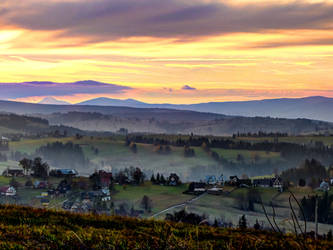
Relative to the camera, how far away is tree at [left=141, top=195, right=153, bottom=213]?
6044 inches

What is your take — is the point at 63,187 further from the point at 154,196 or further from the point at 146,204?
the point at 146,204

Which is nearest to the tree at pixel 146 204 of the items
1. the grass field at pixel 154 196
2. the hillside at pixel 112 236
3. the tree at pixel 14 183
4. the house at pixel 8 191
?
the grass field at pixel 154 196

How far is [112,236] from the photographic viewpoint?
504 inches

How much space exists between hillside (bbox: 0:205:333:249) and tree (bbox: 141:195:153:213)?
134m

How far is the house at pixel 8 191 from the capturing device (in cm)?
16686

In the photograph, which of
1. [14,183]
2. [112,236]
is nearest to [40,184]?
[14,183]

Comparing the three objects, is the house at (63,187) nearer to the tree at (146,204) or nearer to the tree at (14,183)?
the tree at (14,183)

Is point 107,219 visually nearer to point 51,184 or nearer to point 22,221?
point 22,221

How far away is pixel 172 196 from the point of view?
181625 millimetres

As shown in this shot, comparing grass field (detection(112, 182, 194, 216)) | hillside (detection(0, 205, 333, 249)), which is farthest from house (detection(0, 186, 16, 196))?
hillside (detection(0, 205, 333, 249))

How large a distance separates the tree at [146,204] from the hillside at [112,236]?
439 ft

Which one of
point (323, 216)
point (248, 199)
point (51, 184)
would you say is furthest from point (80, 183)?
point (323, 216)

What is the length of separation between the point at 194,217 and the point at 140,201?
146 meters

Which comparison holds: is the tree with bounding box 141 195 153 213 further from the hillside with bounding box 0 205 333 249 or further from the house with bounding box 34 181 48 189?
the hillside with bounding box 0 205 333 249
